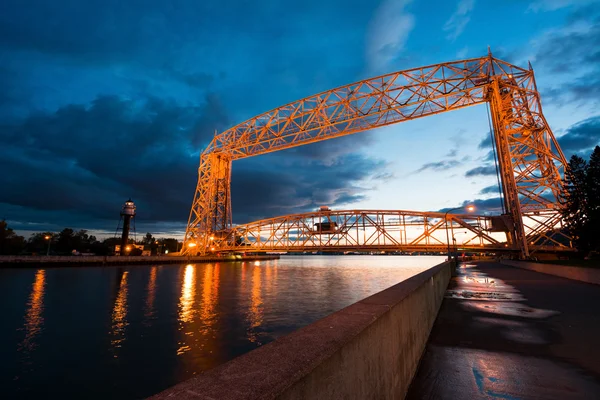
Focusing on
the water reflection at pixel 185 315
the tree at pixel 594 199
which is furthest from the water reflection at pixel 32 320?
the tree at pixel 594 199

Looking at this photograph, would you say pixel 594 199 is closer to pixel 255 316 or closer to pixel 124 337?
pixel 255 316

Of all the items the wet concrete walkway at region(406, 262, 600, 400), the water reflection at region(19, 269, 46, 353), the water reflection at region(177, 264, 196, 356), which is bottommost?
the water reflection at region(177, 264, 196, 356)

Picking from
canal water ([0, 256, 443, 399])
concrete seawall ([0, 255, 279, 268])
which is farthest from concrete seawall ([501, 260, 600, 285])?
concrete seawall ([0, 255, 279, 268])

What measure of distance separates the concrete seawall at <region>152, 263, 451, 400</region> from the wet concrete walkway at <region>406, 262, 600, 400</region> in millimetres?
747

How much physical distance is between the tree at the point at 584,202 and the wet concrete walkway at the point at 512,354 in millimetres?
Result: 20350

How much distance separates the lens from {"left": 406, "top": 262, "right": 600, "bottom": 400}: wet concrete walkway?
3930 mm

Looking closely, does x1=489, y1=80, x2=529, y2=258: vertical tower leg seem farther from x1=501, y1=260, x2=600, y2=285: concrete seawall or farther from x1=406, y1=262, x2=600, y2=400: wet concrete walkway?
x1=406, y1=262, x2=600, y2=400: wet concrete walkway

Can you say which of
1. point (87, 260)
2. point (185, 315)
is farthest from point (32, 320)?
point (87, 260)

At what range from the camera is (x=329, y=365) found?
6.47 feet

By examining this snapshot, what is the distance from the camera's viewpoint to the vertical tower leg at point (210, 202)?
55.0m

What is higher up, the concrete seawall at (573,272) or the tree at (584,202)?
the tree at (584,202)

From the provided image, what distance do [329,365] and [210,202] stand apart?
56031mm

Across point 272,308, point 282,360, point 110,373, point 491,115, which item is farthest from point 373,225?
point 282,360

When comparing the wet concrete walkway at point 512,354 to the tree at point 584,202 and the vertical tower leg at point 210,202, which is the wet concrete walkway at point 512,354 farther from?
the vertical tower leg at point 210,202
